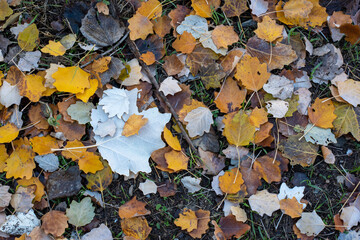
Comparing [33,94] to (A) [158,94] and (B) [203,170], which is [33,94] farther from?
(B) [203,170]

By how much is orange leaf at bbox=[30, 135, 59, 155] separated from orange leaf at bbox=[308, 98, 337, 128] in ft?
5.96

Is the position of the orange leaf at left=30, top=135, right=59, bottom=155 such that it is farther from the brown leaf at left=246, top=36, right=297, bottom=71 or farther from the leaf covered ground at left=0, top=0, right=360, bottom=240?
the brown leaf at left=246, top=36, right=297, bottom=71

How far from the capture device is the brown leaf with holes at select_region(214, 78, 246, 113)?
7.85ft

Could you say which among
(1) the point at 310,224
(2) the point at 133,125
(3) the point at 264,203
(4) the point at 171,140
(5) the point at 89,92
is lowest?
(1) the point at 310,224

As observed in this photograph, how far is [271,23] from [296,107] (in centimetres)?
64

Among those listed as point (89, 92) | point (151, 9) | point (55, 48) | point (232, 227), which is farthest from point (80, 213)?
point (151, 9)

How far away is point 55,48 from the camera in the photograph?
238 centimetres

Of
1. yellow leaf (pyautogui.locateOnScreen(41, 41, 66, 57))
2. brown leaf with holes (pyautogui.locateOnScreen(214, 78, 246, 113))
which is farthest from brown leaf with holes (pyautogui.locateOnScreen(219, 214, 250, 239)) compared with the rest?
yellow leaf (pyautogui.locateOnScreen(41, 41, 66, 57))

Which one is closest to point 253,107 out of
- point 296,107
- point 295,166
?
point 296,107

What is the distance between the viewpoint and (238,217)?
2.28 meters

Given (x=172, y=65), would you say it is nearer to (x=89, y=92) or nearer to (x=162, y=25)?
(x=162, y=25)

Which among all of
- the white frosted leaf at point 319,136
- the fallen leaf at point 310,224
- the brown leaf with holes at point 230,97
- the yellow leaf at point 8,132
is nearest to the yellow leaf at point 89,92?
the yellow leaf at point 8,132

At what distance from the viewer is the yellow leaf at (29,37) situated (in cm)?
236

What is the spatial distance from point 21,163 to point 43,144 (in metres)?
0.20
